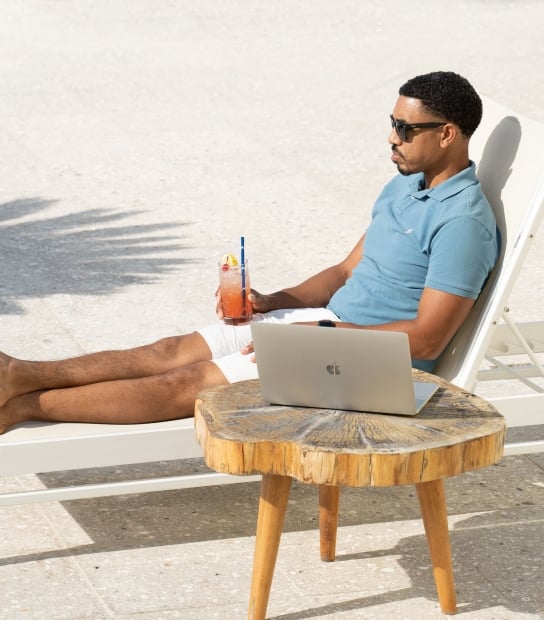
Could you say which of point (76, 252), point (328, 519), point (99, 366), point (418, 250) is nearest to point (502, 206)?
point (418, 250)

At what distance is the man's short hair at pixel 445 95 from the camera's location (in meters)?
4.76

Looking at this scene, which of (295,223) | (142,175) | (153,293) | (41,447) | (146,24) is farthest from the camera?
(146,24)

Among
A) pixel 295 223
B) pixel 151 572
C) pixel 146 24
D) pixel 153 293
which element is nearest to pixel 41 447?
pixel 151 572

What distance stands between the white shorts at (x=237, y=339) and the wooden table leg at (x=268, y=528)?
0.72m

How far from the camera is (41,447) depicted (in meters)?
4.29

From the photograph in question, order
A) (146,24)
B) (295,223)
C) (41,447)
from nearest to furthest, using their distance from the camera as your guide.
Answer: (41,447) → (295,223) → (146,24)

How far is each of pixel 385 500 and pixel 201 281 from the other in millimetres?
3230

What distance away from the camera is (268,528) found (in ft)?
13.0

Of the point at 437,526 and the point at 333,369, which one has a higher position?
the point at 333,369

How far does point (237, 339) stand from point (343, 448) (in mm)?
1405

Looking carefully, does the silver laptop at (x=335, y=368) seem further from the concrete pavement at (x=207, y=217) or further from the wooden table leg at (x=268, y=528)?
the concrete pavement at (x=207, y=217)

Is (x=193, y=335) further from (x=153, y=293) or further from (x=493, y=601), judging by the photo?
(x=153, y=293)

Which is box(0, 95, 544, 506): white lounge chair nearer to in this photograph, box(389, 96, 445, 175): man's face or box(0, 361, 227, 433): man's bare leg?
box(0, 361, 227, 433): man's bare leg

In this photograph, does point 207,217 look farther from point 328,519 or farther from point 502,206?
point 328,519
